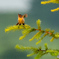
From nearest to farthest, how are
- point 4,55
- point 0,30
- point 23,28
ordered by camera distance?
point 23,28 < point 4,55 < point 0,30

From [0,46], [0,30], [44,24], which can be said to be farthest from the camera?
[44,24]

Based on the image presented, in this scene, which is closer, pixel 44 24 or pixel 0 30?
pixel 0 30

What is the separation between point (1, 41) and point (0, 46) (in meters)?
1.68

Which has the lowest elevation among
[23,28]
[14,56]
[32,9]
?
[14,56]

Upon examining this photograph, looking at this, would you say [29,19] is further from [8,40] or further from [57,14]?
[8,40]

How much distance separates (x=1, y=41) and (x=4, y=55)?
5.75 metres

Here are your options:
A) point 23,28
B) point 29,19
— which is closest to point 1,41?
point 29,19

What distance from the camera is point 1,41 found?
4744 cm

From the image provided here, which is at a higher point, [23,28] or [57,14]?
[23,28]

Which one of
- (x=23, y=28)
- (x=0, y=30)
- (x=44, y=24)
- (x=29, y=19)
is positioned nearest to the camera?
(x=23, y=28)

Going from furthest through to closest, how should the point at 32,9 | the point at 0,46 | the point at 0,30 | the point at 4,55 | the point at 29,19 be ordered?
the point at 32,9, the point at 29,19, the point at 0,30, the point at 0,46, the point at 4,55

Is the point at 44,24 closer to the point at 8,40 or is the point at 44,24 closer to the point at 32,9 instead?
the point at 32,9

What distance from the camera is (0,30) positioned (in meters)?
51.8

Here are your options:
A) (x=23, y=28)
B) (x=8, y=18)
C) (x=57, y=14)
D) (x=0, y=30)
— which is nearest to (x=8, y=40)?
(x=0, y=30)
